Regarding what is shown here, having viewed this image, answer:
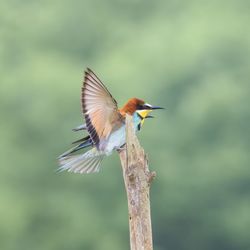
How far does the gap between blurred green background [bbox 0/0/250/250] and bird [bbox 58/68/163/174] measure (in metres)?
5.21

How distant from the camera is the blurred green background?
8695 mm

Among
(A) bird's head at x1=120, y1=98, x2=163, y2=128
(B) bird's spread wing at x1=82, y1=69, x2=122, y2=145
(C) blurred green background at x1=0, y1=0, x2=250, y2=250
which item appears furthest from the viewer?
(C) blurred green background at x1=0, y1=0, x2=250, y2=250

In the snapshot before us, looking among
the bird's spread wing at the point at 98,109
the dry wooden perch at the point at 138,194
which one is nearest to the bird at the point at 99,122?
the bird's spread wing at the point at 98,109

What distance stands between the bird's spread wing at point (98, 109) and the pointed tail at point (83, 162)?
0.39 ft

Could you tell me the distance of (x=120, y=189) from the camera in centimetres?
858

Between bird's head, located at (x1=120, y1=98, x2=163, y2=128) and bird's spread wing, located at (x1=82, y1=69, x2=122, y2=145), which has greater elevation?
bird's head, located at (x1=120, y1=98, x2=163, y2=128)

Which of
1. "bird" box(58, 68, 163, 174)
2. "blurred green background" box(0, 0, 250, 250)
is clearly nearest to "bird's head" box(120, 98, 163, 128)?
"bird" box(58, 68, 163, 174)

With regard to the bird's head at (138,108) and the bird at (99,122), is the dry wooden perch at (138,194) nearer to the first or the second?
the bird at (99,122)

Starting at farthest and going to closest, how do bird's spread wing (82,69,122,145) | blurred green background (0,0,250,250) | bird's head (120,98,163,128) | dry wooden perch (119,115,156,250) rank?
blurred green background (0,0,250,250) → bird's head (120,98,163,128) → bird's spread wing (82,69,122,145) → dry wooden perch (119,115,156,250)

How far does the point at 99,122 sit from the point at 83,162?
0.17 m

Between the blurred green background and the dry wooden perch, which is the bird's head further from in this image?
the blurred green background

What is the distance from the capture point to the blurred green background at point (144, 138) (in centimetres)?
870

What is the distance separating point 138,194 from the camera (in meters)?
2.25

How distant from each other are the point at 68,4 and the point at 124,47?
956 mm
